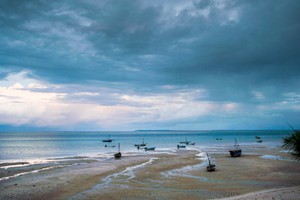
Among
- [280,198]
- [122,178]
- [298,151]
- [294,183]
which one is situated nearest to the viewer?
[280,198]

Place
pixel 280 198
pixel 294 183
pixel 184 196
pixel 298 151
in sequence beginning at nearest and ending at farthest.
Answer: pixel 280 198 → pixel 184 196 → pixel 298 151 → pixel 294 183

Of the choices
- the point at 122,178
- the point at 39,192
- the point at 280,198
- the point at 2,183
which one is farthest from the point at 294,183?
the point at 2,183

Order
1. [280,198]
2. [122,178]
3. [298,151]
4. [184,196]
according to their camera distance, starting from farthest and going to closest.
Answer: [122,178] < [298,151] < [184,196] < [280,198]

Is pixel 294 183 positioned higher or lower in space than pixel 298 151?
lower

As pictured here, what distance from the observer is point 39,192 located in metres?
26.7

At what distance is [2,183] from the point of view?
1244 inches

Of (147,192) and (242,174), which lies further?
(242,174)

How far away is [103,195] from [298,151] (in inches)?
725

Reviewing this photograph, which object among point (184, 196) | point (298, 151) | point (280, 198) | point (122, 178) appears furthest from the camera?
point (122, 178)

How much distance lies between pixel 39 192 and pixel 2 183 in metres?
8.02

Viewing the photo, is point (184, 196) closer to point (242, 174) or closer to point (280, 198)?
point (280, 198)

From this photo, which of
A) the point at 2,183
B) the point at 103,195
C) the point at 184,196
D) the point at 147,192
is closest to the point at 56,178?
the point at 2,183

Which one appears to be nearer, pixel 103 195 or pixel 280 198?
pixel 280 198

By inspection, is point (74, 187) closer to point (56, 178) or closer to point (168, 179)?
point (56, 178)
